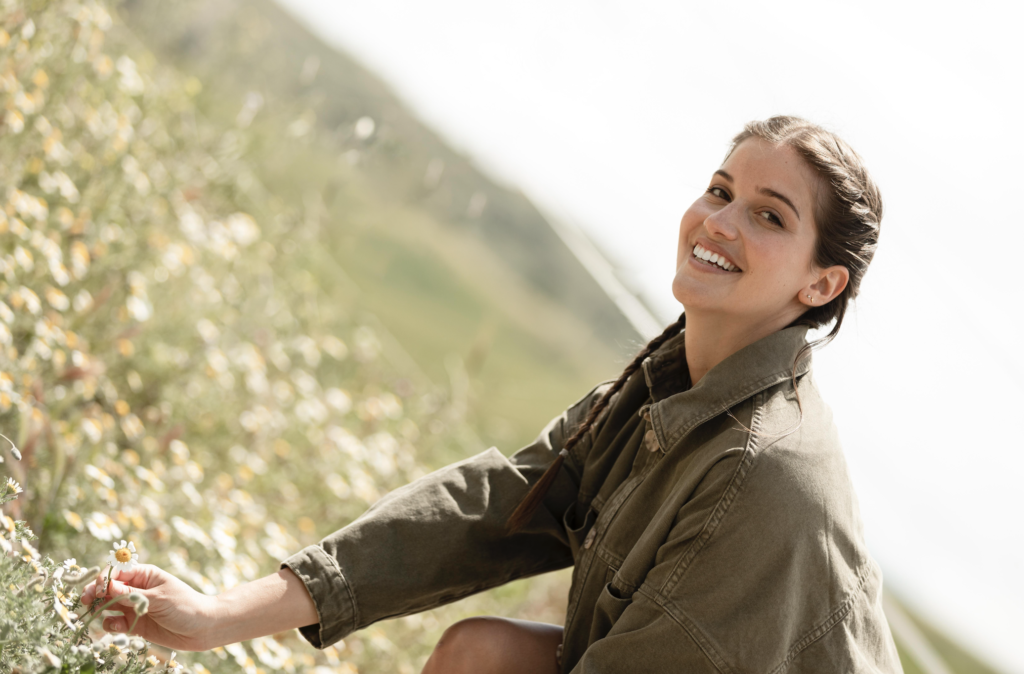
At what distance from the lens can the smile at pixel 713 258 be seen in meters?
1.42

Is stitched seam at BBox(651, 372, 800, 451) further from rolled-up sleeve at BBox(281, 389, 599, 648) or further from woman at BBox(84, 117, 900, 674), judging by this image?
rolled-up sleeve at BBox(281, 389, 599, 648)

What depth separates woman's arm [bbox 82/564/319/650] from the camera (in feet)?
4.24

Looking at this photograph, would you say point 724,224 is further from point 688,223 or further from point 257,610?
point 257,610

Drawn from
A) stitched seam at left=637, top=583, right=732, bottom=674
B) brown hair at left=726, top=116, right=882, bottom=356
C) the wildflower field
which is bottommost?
the wildflower field

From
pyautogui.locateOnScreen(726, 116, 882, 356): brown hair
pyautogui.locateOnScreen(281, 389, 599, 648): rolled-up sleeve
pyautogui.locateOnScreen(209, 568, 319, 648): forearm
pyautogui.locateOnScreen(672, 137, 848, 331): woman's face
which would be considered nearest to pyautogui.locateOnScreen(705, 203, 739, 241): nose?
pyautogui.locateOnScreen(672, 137, 848, 331): woman's face

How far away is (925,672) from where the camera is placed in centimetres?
247

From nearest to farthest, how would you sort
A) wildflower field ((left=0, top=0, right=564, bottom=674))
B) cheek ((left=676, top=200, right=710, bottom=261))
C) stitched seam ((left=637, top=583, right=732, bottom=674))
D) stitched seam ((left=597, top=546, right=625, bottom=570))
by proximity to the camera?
1. stitched seam ((left=637, top=583, right=732, bottom=674))
2. stitched seam ((left=597, top=546, right=625, bottom=570))
3. cheek ((left=676, top=200, right=710, bottom=261))
4. wildflower field ((left=0, top=0, right=564, bottom=674))

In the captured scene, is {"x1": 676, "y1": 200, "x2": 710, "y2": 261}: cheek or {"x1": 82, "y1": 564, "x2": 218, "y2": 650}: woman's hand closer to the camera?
{"x1": 82, "y1": 564, "x2": 218, "y2": 650}: woman's hand

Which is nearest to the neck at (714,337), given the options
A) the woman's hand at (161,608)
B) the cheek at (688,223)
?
the cheek at (688,223)

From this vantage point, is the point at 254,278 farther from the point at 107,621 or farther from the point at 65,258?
the point at 107,621

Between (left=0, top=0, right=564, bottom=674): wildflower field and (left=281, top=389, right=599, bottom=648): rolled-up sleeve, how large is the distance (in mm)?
287

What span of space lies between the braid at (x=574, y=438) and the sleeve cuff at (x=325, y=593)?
1.03ft

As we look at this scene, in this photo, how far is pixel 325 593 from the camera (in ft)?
4.78

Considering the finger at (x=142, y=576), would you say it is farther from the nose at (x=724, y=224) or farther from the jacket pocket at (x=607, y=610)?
the nose at (x=724, y=224)
